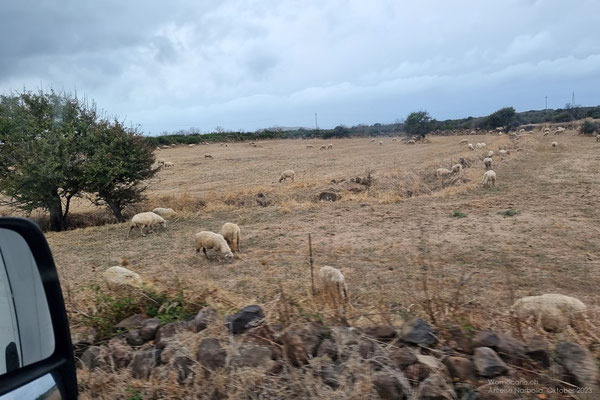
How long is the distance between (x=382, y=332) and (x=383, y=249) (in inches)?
249

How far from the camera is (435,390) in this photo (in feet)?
8.28

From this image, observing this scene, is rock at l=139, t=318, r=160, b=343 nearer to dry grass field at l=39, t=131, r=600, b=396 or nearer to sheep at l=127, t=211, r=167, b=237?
dry grass field at l=39, t=131, r=600, b=396

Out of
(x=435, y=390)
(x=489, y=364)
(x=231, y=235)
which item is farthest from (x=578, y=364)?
(x=231, y=235)

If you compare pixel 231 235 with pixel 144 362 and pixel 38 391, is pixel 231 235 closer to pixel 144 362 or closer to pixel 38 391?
pixel 144 362

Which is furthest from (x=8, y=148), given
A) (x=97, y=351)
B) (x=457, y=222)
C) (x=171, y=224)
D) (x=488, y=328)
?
(x=488, y=328)

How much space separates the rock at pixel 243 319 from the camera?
3.38 metres

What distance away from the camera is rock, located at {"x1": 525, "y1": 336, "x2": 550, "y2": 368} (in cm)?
276

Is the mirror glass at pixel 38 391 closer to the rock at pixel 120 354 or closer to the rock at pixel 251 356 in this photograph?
the rock at pixel 251 356

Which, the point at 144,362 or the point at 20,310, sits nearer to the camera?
the point at 20,310

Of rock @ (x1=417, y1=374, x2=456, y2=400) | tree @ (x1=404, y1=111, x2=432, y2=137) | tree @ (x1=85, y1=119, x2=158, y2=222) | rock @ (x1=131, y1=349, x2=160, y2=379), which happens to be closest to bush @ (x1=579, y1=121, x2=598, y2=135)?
tree @ (x1=404, y1=111, x2=432, y2=137)

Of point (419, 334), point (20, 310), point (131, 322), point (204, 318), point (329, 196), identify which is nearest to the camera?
point (20, 310)

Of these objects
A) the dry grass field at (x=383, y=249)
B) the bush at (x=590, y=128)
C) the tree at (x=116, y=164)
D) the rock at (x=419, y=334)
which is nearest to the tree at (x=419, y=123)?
the bush at (x=590, y=128)

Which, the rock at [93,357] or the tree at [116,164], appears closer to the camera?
the rock at [93,357]

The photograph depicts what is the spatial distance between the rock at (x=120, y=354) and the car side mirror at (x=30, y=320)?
59.2 inches
